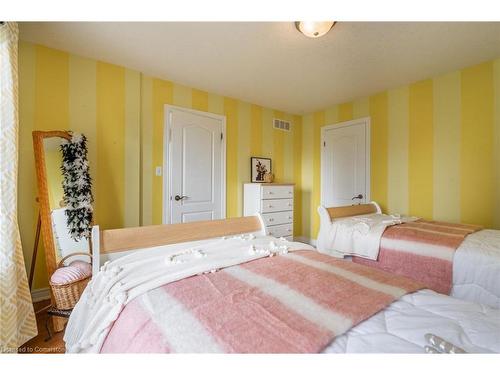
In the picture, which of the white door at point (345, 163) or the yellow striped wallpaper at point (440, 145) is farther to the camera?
the white door at point (345, 163)

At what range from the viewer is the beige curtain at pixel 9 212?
1444mm

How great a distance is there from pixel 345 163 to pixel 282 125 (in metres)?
1.25

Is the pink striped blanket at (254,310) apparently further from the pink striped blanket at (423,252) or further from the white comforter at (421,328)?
the pink striped blanket at (423,252)

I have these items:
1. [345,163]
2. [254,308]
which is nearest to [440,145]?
[345,163]

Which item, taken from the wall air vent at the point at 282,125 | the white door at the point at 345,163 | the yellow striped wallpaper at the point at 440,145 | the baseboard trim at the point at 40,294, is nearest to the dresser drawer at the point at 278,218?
the white door at the point at 345,163

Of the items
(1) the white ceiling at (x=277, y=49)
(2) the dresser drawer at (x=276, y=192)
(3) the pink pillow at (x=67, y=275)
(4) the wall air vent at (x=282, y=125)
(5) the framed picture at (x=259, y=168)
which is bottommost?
(3) the pink pillow at (x=67, y=275)

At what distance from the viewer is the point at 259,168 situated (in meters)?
3.83

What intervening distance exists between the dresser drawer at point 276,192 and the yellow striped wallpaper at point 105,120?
4.31 feet

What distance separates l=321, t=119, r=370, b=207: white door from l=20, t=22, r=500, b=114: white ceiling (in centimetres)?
77

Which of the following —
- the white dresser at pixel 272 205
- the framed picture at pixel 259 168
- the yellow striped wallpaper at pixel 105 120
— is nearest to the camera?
the yellow striped wallpaper at pixel 105 120

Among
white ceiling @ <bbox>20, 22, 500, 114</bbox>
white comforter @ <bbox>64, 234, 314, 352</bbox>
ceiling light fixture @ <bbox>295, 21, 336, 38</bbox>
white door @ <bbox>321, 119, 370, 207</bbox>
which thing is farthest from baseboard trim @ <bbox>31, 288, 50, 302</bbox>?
white door @ <bbox>321, 119, 370, 207</bbox>

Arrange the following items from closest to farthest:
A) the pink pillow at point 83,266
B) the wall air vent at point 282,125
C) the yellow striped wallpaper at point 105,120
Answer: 1. the pink pillow at point 83,266
2. the yellow striped wallpaper at point 105,120
3. the wall air vent at point 282,125

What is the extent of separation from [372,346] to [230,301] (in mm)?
474
